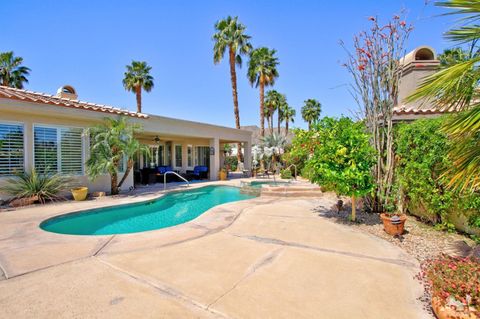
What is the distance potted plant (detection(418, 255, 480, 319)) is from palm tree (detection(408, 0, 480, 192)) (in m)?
0.96

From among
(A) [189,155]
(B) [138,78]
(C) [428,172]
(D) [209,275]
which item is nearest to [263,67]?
(A) [189,155]

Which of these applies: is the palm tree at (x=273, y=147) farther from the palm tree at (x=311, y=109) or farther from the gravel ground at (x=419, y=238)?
the palm tree at (x=311, y=109)

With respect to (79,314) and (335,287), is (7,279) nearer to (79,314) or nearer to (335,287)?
(79,314)

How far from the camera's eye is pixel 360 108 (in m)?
7.35

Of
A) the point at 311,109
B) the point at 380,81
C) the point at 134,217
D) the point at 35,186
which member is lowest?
the point at 134,217

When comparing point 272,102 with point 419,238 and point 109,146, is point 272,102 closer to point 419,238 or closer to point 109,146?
point 109,146

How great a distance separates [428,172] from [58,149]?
14125mm

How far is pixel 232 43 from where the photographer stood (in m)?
22.9

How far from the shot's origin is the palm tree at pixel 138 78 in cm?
2636

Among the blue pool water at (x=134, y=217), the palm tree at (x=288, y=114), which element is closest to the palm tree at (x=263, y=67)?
the palm tree at (x=288, y=114)

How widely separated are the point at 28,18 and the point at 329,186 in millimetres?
14037

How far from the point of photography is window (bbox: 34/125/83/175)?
34.2ft

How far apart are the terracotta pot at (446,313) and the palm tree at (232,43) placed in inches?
862

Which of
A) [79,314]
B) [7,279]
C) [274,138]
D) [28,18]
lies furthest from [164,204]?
[274,138]
